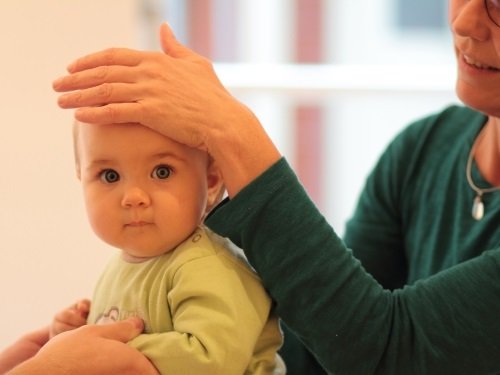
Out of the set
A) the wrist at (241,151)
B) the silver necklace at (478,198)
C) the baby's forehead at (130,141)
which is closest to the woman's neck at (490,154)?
the silver necklace at (478,198)

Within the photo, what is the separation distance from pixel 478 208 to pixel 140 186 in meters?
0.60

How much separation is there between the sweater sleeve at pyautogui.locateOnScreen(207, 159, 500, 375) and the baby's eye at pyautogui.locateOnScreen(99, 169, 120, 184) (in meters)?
0.13

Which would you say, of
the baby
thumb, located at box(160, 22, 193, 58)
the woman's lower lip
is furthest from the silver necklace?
thumb, located at box(160, 22, 193, 58)

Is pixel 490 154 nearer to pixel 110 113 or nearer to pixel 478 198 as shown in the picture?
pixel 478 198

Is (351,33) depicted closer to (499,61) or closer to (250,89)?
(250,89)

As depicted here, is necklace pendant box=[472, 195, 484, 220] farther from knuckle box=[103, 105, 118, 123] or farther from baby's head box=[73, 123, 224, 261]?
knuckle box=[103, 105, 118, 123]

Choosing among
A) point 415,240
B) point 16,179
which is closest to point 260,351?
point 415,240

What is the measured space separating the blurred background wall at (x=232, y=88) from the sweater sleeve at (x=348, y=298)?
0.77 m

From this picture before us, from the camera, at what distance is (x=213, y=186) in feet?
3.47

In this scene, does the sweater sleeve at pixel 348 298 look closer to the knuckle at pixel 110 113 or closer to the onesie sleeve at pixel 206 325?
the onesie sleeve at pixel 206 325

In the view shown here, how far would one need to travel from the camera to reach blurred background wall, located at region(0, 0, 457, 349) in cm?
172

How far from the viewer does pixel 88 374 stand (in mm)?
919

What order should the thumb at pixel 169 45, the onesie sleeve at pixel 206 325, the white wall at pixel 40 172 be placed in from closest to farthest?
the onesie sleeve at pixel 206 325 → the thumb at pixel 169 45 → the white wall at pixel 40 172

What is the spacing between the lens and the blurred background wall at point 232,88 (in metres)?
1.72
